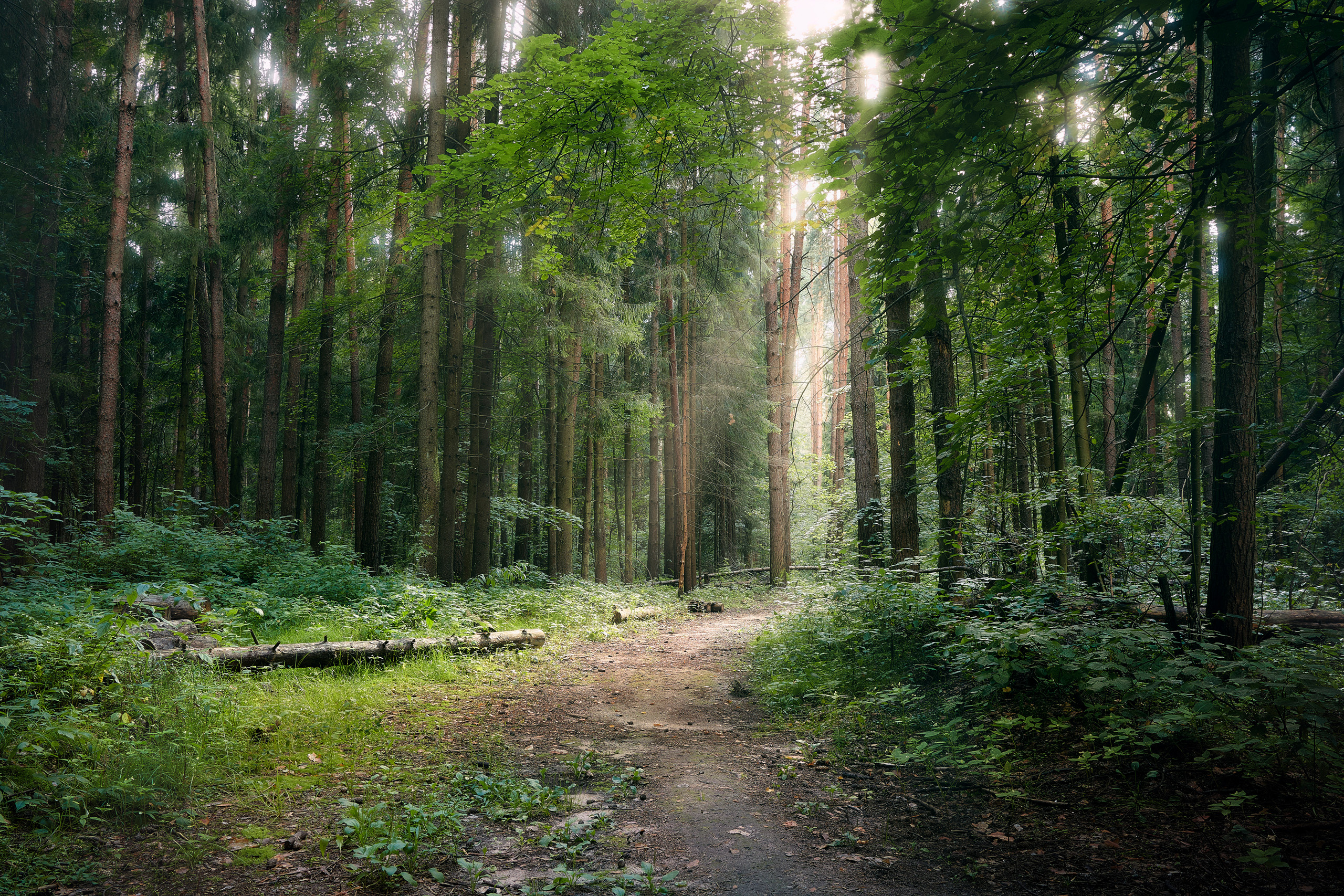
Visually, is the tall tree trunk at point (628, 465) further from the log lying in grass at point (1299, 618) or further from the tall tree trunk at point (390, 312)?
the log lying in grass at point (1299, 618)

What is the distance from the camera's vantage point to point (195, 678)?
5332mm

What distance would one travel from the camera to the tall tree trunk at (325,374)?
1420 cm

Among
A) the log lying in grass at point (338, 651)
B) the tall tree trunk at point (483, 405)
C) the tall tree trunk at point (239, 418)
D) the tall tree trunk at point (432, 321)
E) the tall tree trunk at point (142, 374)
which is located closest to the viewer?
the log lying in grass at point (338, 651)

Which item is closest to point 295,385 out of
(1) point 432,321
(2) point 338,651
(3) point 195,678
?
(1) point 432,321

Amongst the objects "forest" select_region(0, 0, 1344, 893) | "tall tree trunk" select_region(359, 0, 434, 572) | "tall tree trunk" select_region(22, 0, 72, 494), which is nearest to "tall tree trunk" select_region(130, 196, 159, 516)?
"forest" select_region(0, 0, 1344, 893)

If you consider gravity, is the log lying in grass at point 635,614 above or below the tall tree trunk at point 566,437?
below

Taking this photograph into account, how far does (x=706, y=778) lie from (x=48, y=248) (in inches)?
747

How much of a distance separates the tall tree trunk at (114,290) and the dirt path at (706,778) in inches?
368

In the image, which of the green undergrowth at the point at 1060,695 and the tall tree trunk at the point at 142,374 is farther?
the tall tree trunk at the point at 142,374

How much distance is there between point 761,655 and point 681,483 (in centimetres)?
952

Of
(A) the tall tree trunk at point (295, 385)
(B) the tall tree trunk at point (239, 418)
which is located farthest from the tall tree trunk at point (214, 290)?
(B) the tall tree trunk at point (239, 418)

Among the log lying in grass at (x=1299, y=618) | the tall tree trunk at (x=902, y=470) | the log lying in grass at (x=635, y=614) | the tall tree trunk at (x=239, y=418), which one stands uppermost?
the tall tree trunk at (x=239, y=418)

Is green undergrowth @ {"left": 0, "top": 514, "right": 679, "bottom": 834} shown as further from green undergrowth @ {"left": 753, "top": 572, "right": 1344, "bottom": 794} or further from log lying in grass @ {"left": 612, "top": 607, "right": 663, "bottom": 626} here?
green undergrowth @ {"left": 753, "top": 572, "right": 1344, "bottom": 794}

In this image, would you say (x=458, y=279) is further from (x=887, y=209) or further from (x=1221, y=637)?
(x=1221, y=637)
